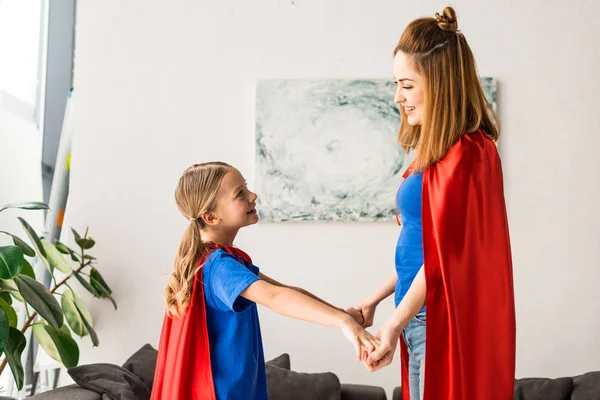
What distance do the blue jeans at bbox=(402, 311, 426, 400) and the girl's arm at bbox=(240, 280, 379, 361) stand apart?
164 millimetres

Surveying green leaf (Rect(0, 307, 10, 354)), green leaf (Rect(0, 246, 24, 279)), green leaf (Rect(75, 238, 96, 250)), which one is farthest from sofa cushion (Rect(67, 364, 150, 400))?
green leaf (Rect(75, 238, 96, 250))

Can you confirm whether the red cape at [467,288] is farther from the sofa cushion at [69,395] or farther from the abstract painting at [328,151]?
the abstract painting at [328,151]

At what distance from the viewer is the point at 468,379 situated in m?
1.58

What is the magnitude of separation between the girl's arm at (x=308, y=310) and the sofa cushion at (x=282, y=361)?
132 centimetres

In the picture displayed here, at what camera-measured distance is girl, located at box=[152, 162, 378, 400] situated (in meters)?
1.63

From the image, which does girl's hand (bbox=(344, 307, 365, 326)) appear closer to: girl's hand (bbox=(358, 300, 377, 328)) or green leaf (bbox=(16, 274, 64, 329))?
girl's hand (bbox=(358, 300, 377, 328))

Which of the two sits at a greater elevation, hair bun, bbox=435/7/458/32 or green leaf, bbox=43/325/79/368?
hair bun, bbox=435/7/458/32

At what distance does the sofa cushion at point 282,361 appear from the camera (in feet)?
9.39

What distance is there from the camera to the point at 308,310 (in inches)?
61.4

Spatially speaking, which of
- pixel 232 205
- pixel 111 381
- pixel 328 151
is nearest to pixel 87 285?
pixel 111 381

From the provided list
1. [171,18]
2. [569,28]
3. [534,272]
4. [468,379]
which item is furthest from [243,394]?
[569,28]

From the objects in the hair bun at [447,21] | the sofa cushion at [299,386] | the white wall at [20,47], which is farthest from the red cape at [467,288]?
the white wall at [20,47]

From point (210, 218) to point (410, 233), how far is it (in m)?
0.57

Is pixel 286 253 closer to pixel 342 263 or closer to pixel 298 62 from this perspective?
pixel 342 263
